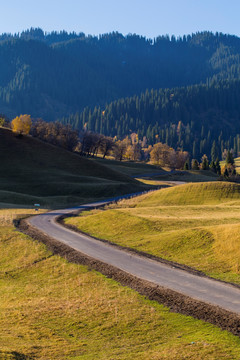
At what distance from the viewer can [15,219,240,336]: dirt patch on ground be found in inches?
728

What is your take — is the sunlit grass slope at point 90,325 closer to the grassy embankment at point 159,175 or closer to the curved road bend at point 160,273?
the curved road bend at point 160,273

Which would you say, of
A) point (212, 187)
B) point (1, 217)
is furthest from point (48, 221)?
point (212, 187)

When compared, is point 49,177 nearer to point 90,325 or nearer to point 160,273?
point 160,273

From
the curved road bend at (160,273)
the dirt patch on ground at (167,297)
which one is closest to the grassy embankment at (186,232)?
the curved road bend at (160,273)

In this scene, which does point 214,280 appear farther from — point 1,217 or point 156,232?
point 1,217

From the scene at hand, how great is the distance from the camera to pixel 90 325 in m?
19.3

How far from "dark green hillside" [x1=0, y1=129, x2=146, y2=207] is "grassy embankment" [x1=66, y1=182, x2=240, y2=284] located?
62.4 ft

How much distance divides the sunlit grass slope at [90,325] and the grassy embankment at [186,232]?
7.46 m

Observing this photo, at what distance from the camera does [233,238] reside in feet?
98.8

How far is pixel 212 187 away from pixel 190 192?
169 inches

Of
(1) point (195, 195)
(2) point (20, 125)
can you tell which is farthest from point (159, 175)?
(1) point (195, 195)

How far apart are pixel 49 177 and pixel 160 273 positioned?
263 feet

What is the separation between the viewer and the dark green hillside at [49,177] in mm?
81794

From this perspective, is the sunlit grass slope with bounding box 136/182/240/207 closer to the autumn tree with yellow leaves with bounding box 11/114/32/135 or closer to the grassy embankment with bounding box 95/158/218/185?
the grassy embankment with bounding box 95/158/218/185
